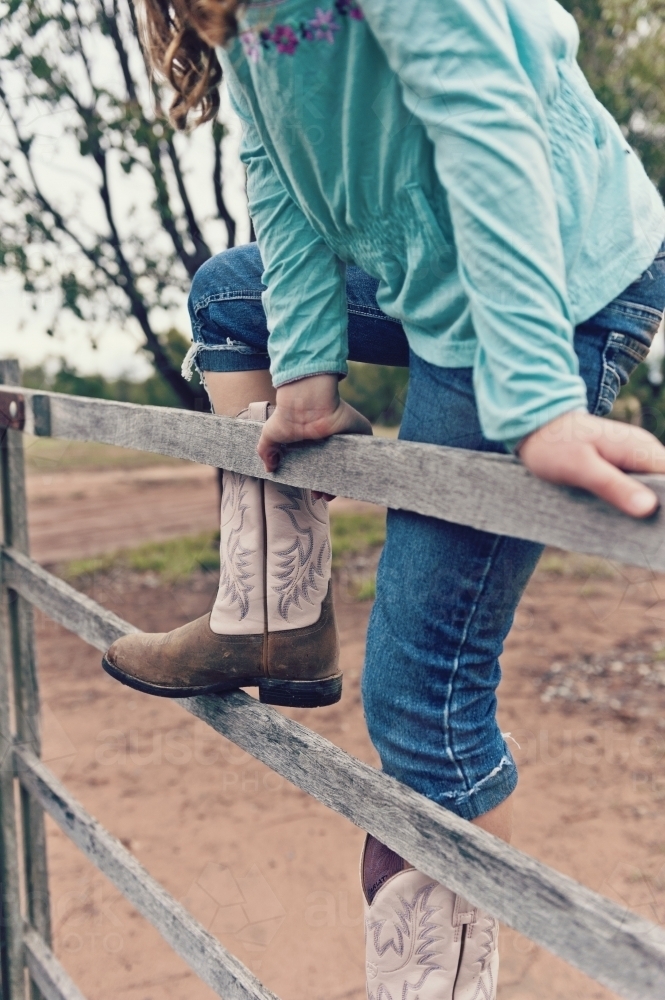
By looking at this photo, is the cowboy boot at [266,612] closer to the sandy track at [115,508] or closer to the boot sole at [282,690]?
the boot sole at [282,690]

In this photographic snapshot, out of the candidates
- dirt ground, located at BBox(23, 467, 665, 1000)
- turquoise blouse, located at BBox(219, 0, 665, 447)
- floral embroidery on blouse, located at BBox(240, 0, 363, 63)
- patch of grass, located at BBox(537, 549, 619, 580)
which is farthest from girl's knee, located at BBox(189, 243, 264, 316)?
patch of grass, located at BBox(537, 549, 619, 580)

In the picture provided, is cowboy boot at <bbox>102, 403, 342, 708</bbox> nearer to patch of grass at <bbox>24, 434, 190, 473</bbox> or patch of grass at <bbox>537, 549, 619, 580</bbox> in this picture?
patch of grass at <bbox>537, 549, 619, 580</bbox>

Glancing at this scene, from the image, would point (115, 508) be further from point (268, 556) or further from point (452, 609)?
point (452, 609)

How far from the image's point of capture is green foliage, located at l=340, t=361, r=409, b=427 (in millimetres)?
6000

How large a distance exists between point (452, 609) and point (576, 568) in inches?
231

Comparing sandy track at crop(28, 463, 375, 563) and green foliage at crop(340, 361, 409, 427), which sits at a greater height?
green foliage at crop(340, 361, 409, 427)

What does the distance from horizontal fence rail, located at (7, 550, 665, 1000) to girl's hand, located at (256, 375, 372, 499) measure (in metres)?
0.43

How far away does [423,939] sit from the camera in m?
1.03

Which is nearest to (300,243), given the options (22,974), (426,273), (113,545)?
(426,273)

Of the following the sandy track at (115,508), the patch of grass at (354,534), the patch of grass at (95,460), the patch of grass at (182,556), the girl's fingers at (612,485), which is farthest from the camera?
the patch of grass at (95,460)

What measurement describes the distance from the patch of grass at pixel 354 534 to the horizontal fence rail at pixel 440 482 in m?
5.40

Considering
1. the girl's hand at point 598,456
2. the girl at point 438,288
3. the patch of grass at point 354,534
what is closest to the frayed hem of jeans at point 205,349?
the girl at point 438,288

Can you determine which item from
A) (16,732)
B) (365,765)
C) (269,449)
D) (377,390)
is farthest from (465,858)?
(377,390)

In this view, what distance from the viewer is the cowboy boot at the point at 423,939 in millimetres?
1026
